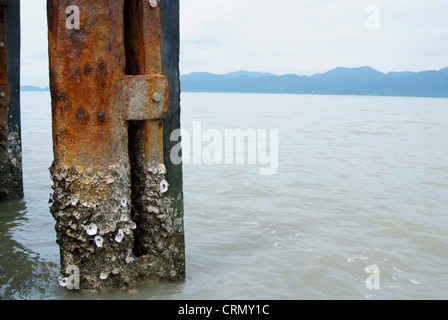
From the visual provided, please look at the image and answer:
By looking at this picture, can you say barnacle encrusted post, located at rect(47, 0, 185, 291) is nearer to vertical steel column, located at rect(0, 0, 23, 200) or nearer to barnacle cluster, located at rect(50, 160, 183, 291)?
barnacle cluster, located at rect(50, 160, 183, 291)

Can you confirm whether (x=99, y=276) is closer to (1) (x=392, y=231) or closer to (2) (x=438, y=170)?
(1) (x=392, y=231)

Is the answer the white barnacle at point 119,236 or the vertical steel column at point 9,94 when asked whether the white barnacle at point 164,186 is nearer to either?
the white barnacle at point 119,236

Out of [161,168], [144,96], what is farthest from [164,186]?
[144,96]

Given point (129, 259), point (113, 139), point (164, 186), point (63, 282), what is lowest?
point (63, 282)

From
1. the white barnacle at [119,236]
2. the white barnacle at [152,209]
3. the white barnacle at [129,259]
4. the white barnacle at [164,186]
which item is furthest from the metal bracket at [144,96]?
the white barnacle at [129,259]

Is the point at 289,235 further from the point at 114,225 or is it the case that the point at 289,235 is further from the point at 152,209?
the point at 114,225

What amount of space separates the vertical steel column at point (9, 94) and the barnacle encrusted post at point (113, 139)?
3451 millimetres

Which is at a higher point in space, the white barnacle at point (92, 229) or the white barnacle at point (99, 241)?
the white barnacle at point (92, 229)

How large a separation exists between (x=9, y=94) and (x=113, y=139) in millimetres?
3734

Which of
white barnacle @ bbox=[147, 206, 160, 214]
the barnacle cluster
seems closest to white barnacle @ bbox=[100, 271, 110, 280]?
the barnacle cluster

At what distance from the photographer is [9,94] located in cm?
630

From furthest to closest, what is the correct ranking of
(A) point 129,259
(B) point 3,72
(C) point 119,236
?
1. (B) point 3,72
2. (A) point 129,259
3. (C) point 119,236

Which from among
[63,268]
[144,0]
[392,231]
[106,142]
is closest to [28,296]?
[63,268]

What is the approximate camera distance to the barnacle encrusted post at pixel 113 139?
3.20 m
